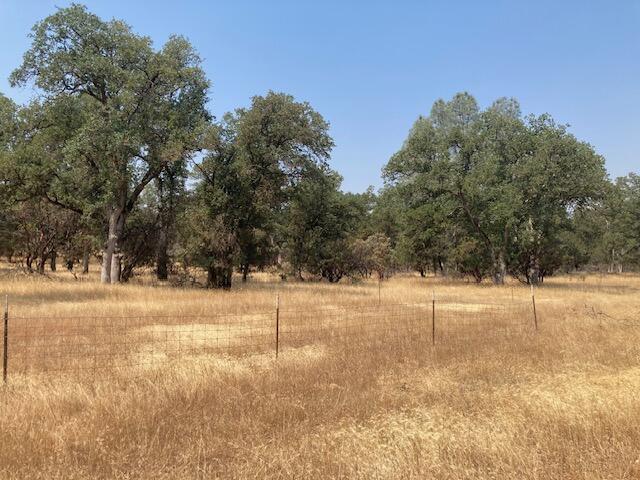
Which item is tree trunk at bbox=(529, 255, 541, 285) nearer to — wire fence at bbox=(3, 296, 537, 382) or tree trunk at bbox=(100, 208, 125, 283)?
wire fence at bbox=(3, 296, 537, 382)

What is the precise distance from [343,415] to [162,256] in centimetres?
2838

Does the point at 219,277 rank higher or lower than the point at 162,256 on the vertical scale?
lower

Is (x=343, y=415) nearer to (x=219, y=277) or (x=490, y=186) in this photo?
(x=219, y=277)

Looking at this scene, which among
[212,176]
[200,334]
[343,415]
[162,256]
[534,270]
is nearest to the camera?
[343,415]

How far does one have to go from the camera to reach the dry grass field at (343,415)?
14.2 ft

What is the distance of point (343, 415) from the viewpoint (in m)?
5.82

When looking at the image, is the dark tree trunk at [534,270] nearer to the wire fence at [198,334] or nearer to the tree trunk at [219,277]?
the tree trunk at [219,277]

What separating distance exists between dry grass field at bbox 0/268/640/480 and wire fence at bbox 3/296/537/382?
0.42 meters

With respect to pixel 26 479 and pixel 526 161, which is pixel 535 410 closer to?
pixel 26 479

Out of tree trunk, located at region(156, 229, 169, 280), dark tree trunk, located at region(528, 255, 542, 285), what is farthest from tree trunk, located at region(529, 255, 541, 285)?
tree trunk, located at region(156, 229, 169, 280)

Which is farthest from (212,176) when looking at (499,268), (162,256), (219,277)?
(499,268)

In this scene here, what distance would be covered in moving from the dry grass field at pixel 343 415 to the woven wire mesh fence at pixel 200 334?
0.49 meters

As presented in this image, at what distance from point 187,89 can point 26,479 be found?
27.7 meters

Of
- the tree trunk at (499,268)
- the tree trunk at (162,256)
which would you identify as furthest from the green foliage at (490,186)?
the tree trunk at (162,256)
